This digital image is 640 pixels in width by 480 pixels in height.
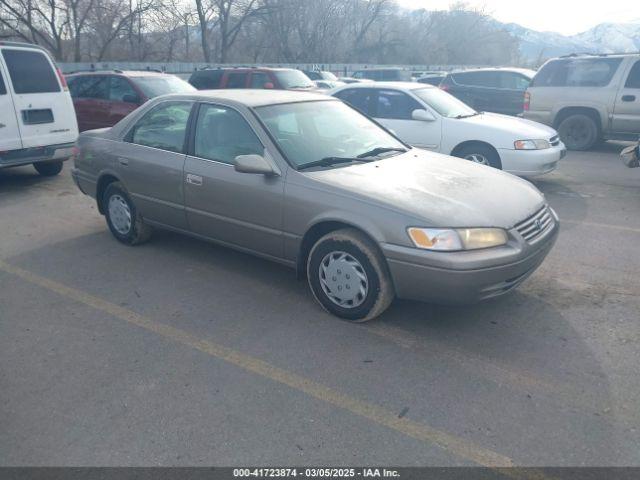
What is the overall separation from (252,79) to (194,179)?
28.6 ft

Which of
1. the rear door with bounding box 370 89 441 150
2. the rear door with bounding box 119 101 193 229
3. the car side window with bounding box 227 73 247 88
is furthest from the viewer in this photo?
the car side window with bounding box 227 73 247 88

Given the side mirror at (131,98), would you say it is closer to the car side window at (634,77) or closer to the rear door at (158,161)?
the rear door at (158,161)

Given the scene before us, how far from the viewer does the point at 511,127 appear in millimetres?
7703

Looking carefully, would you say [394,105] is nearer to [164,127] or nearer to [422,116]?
[422,116]

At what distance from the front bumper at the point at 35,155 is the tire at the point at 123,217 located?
9.06 feet

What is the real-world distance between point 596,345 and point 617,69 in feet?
29.4

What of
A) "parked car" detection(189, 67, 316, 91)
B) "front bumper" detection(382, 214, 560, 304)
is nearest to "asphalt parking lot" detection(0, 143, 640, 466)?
"front bumper" detection(382, 214, 560, 304)

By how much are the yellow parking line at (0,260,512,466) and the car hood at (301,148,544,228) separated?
1.23 meters

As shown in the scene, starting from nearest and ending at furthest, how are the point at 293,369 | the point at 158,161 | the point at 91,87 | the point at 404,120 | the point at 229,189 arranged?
the point at 293,369 → the point at 229,189 → the point at 158,161 → the point at 404,120 → the point at 91,87

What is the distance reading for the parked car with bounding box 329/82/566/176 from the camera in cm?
745

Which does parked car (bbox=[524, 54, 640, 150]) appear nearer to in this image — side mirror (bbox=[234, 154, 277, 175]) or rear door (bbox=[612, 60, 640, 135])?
rear door (bbox=[612, 60, 640, 135])

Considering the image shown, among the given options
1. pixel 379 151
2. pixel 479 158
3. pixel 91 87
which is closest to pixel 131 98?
pixel 91 87

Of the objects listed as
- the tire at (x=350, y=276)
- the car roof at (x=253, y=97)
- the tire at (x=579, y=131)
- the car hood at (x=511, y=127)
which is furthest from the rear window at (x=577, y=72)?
the tire at (x=350, y=276)

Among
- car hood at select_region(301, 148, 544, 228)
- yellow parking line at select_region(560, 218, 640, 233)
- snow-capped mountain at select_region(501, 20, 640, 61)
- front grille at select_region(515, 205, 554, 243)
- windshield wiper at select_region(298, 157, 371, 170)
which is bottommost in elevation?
yellow parking line at select_region(560, 218, 640, 233)
